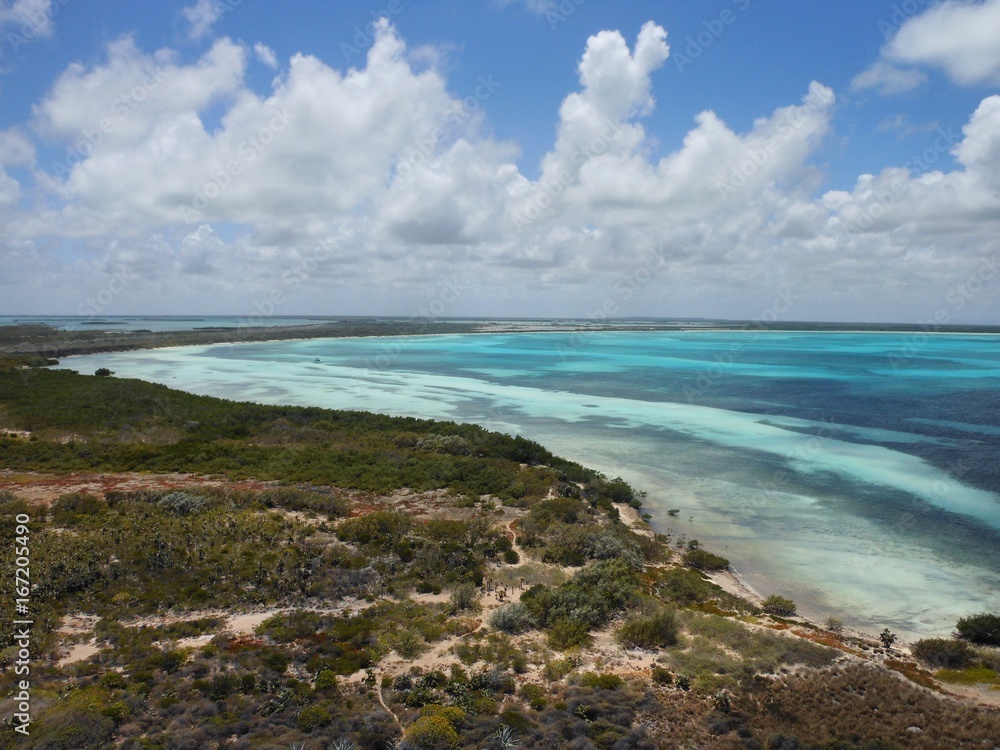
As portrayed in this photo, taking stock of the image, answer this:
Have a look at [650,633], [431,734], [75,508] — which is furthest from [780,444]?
[75,508]

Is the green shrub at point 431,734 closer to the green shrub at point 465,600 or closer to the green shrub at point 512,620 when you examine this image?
the green shrub at point 512,620

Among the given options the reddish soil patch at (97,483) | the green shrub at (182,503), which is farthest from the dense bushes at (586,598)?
the reddish soil patch at (97,483)

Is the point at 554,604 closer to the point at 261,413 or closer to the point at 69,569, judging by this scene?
the point at 69,569

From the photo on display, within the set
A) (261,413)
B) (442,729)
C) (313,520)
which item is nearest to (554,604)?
(442,729)

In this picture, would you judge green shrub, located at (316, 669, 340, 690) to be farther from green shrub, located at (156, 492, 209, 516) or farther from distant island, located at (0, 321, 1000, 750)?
green shrub, located at (156, 492, 209, 516)

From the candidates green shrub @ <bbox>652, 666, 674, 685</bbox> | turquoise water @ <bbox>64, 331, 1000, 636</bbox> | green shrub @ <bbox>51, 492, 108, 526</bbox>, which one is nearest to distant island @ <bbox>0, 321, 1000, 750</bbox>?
green shrub @ <bbox>652, 666, 674, 685</bbox>
